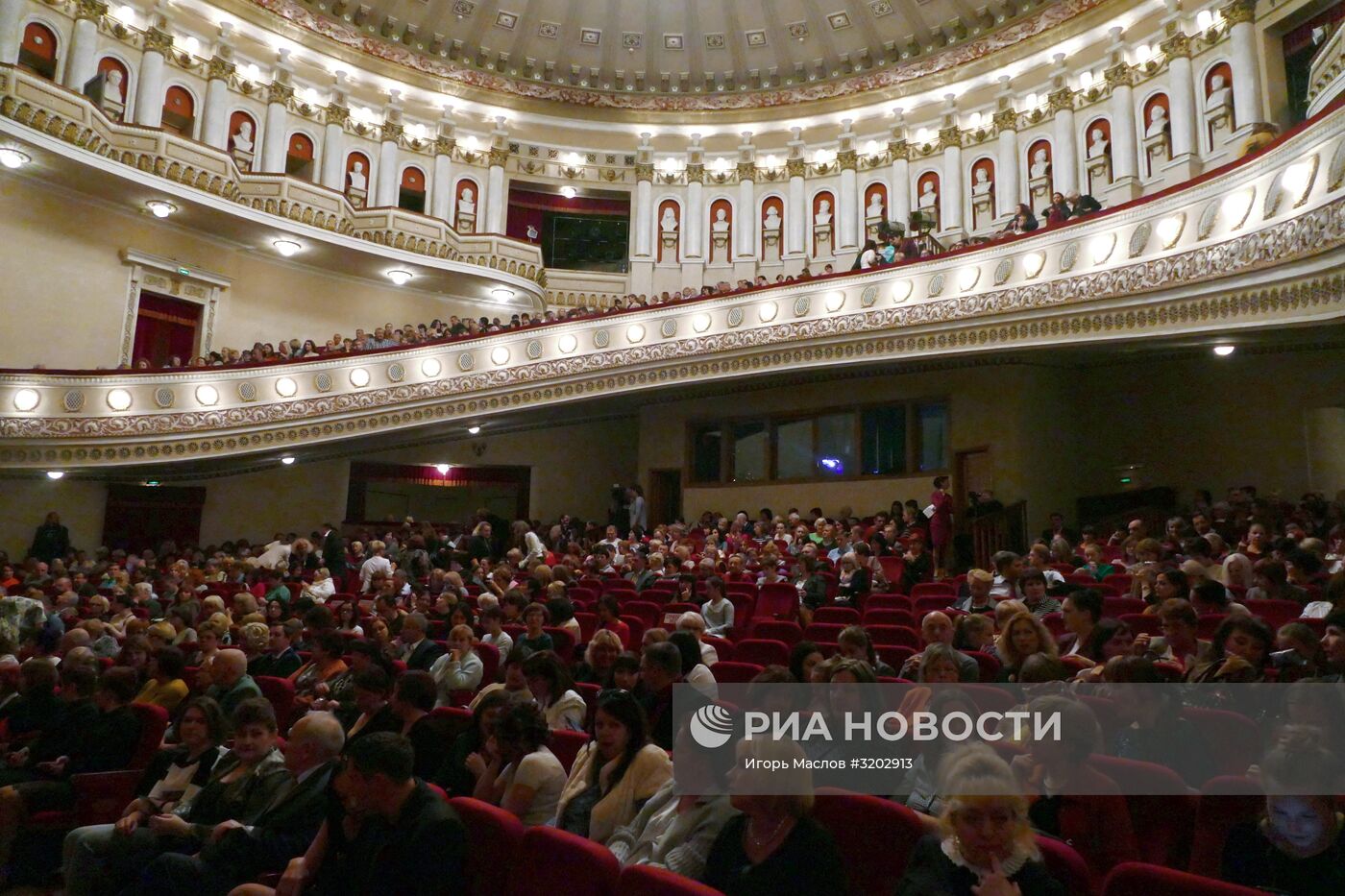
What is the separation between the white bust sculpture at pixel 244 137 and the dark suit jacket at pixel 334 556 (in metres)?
9.53

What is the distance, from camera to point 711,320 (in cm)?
1207

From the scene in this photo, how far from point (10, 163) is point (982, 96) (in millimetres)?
15552

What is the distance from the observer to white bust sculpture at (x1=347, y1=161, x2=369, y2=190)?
17.6 meters

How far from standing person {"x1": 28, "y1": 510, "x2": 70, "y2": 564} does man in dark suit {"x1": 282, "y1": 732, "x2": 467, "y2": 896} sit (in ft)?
37.0

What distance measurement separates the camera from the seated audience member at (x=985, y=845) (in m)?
1.85

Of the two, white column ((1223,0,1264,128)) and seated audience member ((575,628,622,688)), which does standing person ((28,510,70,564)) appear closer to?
seated audience member ((575,628,622,688))

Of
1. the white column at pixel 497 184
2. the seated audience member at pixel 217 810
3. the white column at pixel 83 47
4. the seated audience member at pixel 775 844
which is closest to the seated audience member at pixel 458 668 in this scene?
the seated audience member at pixel 217 810

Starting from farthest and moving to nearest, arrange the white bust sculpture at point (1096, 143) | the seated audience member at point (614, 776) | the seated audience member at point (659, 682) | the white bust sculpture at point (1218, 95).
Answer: the white bust sculpture at point (1096, 143) < the white bust sculpture at point (1218, 95) < the seated audience member at point (659, 682) < the seated audience member at point (614, 776)

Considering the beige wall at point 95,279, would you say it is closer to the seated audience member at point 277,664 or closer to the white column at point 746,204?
the white column at point 746,204

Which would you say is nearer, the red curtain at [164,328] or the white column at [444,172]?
the red curtain at [164,328]

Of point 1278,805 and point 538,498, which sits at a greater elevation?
point 538,498

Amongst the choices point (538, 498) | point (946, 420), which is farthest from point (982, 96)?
point (538, 498)

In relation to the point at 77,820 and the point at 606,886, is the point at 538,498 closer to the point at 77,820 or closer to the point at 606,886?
the point at 77,820

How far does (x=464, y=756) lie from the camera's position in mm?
3188
